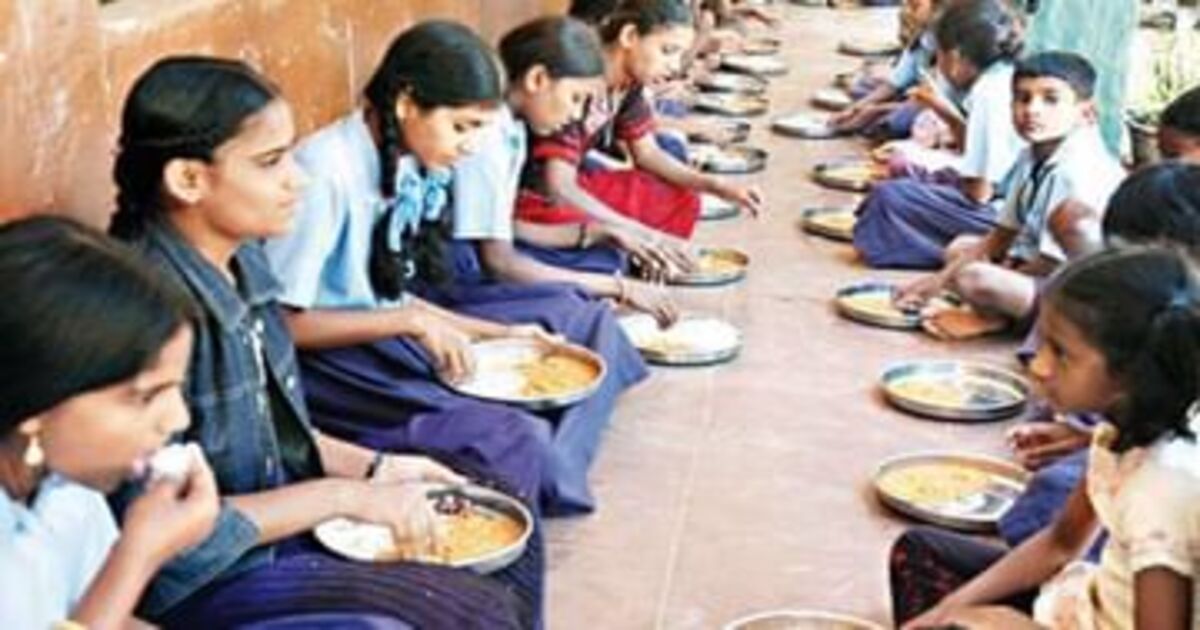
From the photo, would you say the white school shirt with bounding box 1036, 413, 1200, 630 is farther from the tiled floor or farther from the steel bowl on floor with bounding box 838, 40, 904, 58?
the steel bowl on floor with bounding box 838, 40, 904, 58

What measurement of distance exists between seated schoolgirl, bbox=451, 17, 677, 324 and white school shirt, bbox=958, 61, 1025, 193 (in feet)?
4.73

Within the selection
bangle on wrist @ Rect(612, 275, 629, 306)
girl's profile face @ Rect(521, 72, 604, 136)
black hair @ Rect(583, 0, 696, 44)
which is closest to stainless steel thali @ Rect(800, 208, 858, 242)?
black hair @ Rect(583, 0, 696, 44)

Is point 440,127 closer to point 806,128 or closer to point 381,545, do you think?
point 381,545

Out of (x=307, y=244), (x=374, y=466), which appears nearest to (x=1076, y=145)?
(x=307, y=244)

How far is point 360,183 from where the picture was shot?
3109 millimetres

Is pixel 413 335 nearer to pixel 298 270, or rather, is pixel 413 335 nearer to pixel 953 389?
pixel 298 270

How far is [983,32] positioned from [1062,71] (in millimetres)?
1021

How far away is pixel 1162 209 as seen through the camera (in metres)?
3.11

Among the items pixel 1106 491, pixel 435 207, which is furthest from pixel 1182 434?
pixel 435 207

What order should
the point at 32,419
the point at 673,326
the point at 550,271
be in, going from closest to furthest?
the point at 32,419 < the point at 550,271 < the point at 673,326

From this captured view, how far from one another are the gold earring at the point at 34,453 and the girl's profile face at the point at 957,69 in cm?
414

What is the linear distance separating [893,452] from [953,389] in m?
0.39

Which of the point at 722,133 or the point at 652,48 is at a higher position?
the point at 652,48

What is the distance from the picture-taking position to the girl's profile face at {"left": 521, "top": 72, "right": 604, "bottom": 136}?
3.89m
